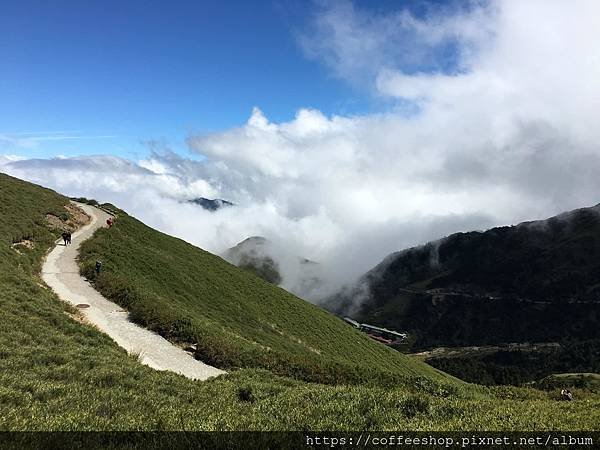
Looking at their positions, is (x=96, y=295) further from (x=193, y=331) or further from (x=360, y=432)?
(x=360, y=432)

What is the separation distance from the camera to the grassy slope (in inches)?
373

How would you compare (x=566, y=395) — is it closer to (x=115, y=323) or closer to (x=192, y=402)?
(x=192, y=402)

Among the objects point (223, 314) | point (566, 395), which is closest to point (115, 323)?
point (223, 314)

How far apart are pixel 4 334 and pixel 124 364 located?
5535 millimetres

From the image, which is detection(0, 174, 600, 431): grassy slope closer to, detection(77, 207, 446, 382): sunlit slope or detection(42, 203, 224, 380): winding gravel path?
detection(42, 203, 224, 380): winding gravel path

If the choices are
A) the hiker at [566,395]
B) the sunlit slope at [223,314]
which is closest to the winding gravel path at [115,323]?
the sunlit slope at [223,314]

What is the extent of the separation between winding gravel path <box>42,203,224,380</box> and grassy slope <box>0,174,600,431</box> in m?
2.98

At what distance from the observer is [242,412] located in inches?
439

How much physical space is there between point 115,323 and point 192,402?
55.8 ft

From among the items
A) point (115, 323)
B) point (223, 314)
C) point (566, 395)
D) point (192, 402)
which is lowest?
point (115, 323)

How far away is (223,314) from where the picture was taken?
40.0 metres

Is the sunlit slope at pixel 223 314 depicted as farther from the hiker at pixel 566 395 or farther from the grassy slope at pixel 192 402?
the hiker at pixel 566 395

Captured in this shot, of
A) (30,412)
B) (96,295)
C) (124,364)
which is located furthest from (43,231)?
(30,412)

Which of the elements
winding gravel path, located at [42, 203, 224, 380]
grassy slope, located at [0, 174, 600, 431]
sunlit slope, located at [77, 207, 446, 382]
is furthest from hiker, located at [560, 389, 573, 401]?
winding gravel path, located at [42, 203, 224, 380]
